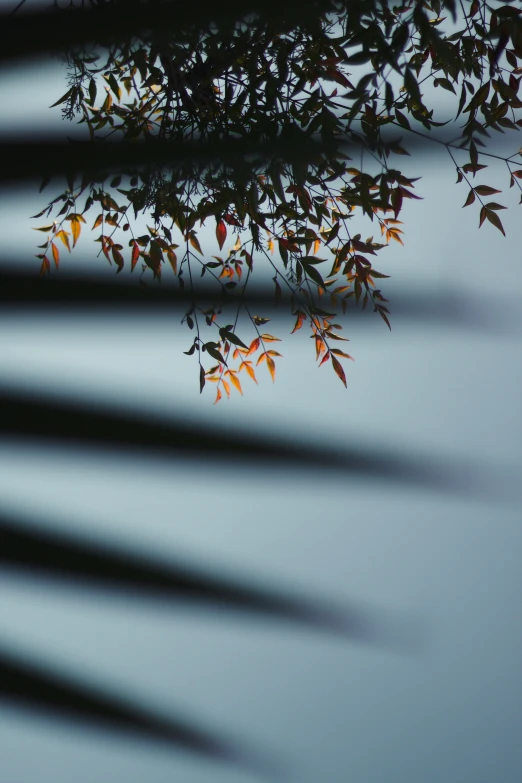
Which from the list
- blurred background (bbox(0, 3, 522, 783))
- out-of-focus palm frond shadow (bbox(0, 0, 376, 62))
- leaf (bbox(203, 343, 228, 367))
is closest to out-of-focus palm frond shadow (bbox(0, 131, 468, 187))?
out-of-focus palm frond shadow (bbox(0, 0, 376, 62))

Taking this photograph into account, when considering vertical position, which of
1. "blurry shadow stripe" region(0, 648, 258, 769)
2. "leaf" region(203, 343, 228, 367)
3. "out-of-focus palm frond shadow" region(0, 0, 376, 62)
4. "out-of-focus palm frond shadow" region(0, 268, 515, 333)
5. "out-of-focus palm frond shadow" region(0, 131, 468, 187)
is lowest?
"blurry shadow stripe" region(0, 648, 258, 769)

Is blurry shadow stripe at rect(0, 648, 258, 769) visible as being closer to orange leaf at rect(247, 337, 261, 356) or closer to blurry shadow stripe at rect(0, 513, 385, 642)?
blurry shadow stripe at rect(0, 513, 385, 642)

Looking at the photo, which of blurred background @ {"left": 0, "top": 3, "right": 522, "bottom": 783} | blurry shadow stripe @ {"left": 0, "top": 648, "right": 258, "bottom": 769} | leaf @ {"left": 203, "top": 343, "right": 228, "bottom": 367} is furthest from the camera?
blurred background @ {"left": 0, "top": 3, "right": 522, "bottom": 783}

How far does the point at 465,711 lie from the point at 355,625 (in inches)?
185

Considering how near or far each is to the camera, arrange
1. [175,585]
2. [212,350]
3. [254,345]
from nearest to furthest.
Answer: [175,585] → [212,350] → [254,345]

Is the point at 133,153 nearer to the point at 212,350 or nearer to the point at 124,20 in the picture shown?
the point at 124,20

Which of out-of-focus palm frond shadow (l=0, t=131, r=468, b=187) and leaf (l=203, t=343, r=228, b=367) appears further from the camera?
leaf (l=203, t=343, r=228, b=367)

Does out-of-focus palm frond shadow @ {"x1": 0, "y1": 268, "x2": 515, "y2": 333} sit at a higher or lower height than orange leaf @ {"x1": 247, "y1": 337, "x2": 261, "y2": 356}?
lower

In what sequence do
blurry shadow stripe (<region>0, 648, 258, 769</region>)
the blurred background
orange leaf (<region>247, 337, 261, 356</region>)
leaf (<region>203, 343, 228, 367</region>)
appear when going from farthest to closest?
the blurred background < orange leaf (<region>247, 337, 261, 356</region>) < leaf (<region>203, 343, 228, 367</region>) < blurry shadow stripe (<region>0, 648, 258, 769</region>)

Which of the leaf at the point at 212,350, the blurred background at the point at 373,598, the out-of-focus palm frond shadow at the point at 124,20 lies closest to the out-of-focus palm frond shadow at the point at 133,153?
the out-of-focus palm frond shadow at the point at 124,20

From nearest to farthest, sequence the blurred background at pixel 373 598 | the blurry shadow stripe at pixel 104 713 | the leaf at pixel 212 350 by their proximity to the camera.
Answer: the blurry shadow stripe at pixel 104 713 → the leaf at pixel 212 350 → the blurred background at pixel 373 598

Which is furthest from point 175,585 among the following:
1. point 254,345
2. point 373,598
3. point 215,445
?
point 373,598

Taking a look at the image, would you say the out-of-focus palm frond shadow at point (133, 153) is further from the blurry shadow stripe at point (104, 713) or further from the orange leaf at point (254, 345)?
the orange leaf at point (254, 345)

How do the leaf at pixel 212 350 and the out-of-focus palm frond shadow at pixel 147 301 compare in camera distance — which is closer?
the out-of-focus palm frond shadow at pixel 147 301
